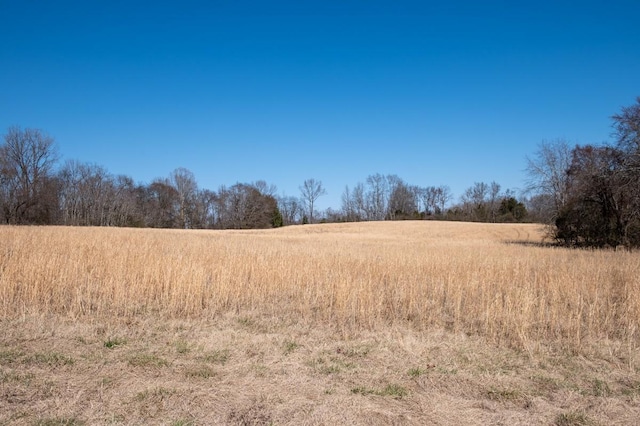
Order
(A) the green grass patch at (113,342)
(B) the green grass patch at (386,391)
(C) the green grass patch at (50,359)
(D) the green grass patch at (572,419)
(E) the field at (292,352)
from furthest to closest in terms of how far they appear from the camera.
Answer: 1. (A) the green grass patch at (113,342)
2. (C) the green grass patch at (50,359)
3. (B) the green grass patch at (386,391)
4. (E) the field at (292,352)
5. (D) the green grass patch at (572,419)

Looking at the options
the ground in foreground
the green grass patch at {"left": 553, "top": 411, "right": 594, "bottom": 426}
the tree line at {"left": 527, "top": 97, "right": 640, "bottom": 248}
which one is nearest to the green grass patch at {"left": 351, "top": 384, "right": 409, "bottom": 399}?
the ground in foreground

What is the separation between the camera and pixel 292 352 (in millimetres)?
4625

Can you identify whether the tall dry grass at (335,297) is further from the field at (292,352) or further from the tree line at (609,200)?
the tree line at (609,200)

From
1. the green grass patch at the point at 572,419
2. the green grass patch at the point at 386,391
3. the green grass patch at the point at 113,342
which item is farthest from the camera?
the green grass patch at the point at 113,342

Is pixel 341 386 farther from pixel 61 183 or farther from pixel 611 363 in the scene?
pixel 61 183

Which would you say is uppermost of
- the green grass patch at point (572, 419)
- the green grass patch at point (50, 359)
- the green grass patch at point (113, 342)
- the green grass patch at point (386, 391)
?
the green grass patch at point (50, 359)

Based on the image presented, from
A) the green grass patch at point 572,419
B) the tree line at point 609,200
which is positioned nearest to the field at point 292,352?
the green grass patch at point 572,419

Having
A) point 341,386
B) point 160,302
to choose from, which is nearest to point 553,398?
point 341,386

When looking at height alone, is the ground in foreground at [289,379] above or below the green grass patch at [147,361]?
below

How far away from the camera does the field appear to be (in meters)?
3.18

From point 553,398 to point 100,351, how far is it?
16.7 feet

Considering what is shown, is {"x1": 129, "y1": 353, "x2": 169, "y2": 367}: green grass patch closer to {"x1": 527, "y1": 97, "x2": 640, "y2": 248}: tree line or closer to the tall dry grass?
the tall dry grass

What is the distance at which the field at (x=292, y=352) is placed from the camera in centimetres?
318

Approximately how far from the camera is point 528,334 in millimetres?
5441
